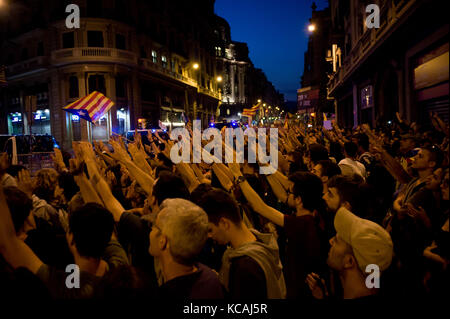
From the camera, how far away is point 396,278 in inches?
93.7

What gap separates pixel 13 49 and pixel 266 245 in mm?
41216

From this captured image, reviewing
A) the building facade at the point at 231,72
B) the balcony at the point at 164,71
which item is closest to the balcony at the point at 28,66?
the balcony at the point at 164,71

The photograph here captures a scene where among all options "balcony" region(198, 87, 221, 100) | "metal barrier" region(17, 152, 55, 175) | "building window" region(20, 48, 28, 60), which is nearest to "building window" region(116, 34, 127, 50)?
"building window" region(20, 48, 28, 60)

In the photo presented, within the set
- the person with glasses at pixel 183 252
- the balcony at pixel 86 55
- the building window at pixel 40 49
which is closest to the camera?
the person with glasses at pixel 183 252

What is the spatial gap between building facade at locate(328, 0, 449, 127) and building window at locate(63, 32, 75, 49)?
23690mm

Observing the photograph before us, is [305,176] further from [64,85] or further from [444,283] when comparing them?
[64,85]

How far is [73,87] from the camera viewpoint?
Result: 94.4ft

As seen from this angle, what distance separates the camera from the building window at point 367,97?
15.4 meters

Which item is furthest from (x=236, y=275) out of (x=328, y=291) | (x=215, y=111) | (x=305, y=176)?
(x=215, y=111)

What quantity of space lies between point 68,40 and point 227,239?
32617 millimetres

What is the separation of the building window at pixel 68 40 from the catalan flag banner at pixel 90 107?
69.6 ft

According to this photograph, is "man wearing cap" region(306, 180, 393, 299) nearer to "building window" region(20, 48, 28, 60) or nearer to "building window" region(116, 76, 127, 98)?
"building window" region(116, 76, 127, 98)

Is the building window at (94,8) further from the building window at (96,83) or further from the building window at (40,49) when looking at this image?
the building window at (40,49)

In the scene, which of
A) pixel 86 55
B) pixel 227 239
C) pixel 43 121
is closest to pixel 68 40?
pixel 86 55
